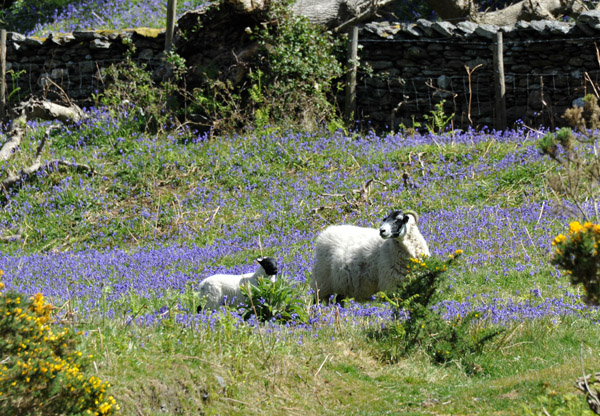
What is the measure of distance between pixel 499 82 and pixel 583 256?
11944 millimetres

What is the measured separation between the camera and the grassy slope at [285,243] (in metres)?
5.41

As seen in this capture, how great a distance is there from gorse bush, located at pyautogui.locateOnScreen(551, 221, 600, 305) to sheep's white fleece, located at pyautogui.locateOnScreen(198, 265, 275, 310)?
3.93m

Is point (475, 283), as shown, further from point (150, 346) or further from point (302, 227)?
point (150, 346)

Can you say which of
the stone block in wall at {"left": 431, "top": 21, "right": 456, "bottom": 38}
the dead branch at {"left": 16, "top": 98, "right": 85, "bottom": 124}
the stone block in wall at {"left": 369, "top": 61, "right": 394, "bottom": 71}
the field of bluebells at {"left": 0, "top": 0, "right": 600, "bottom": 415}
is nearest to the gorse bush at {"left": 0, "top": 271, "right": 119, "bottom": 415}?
the field of bluebells at {"left": 0, "top": 0, "right": 600, "bottom": 415}

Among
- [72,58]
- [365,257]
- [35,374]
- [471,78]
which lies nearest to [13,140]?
[72,58]

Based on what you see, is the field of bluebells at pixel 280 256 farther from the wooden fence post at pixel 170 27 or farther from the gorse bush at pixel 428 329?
the wooden fence post at pixel 170 27

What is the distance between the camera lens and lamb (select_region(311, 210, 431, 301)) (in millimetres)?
7742

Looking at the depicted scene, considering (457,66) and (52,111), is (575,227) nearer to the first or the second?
(457,66)

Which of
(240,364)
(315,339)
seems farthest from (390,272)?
(240,364)

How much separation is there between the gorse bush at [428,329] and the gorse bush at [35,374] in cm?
290

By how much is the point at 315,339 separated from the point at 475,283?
9.79ft

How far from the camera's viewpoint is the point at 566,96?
1568cm

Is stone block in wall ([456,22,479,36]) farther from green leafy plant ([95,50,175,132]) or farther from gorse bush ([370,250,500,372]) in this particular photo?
gorse bush ([370,250,500,372])

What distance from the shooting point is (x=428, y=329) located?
658 cm
